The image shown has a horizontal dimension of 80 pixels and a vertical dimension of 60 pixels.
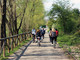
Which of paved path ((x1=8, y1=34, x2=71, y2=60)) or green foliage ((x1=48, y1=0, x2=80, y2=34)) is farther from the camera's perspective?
green foliage ((x1=48, y1=0, x2=80, y2=34))

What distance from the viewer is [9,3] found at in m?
15.7

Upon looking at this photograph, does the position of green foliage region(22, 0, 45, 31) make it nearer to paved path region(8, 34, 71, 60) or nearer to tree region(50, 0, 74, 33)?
tree region(50, 0, 74, 33)

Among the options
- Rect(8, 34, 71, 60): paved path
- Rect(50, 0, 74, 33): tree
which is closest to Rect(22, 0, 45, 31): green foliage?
Rect(50, 0, 74, 33): tree

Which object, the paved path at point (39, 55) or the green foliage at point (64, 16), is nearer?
the paved path at point (39, 55)

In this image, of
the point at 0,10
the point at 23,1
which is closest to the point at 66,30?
the point at 23,1

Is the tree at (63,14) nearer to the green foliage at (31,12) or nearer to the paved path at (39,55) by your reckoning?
the green foliage at (31,12)

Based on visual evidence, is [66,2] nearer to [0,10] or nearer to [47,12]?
[47,12]

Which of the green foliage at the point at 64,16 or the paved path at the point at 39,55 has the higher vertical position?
the green foliage at the point at 64,16

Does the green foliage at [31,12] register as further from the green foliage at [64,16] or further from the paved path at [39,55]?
the paved path at [39,55]

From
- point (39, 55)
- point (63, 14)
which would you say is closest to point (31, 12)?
point (63, 14)

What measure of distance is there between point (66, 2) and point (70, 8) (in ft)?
4.35

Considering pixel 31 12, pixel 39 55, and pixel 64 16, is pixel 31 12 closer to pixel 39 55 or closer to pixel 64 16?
pixel 64 16

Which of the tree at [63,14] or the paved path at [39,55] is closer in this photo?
the paved path at [39,55]

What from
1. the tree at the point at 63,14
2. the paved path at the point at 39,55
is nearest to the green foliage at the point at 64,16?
the tree at the point at 63,14
